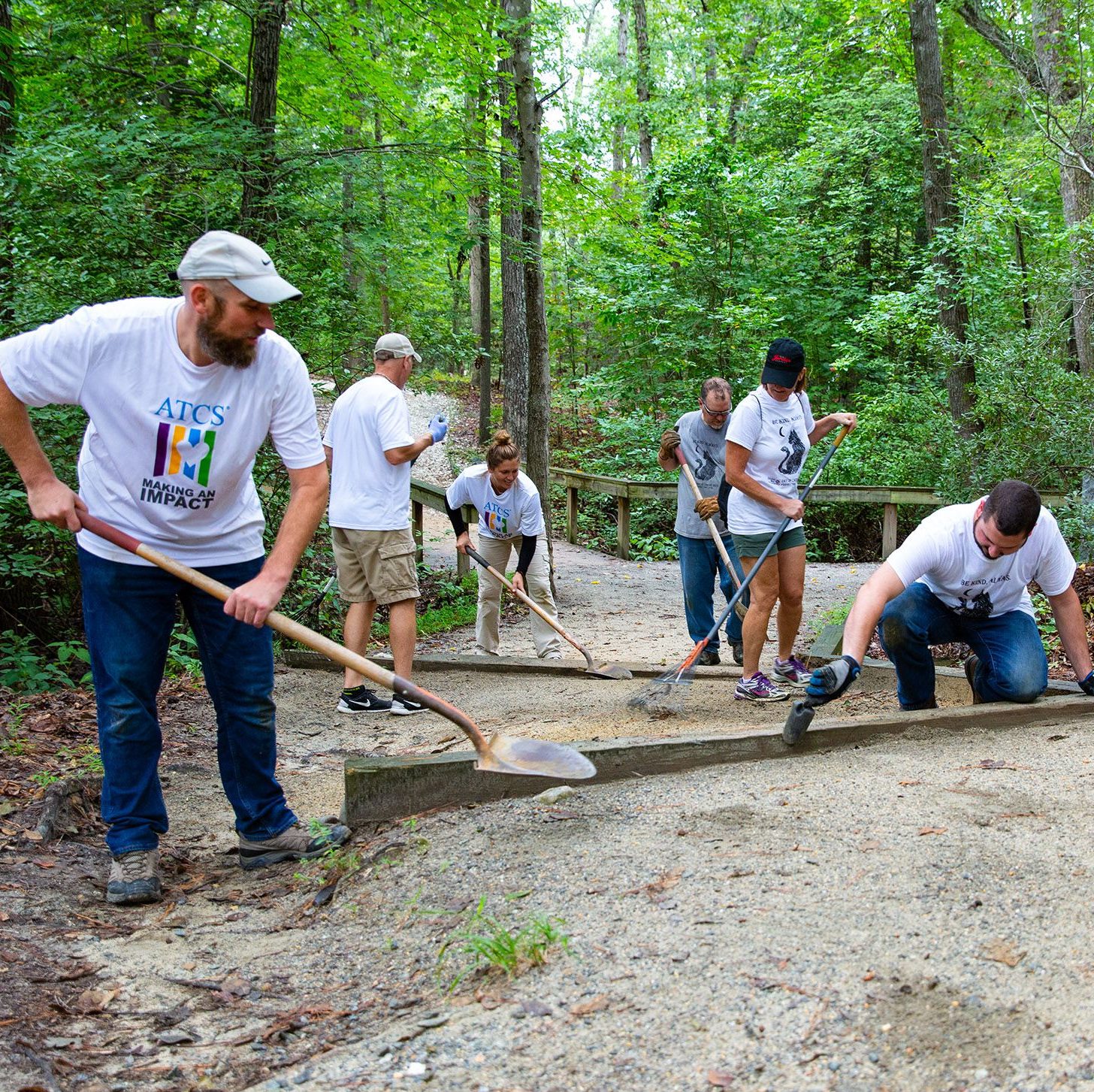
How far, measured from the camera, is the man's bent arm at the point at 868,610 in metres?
4.24

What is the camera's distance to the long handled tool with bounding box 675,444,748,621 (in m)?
6.92

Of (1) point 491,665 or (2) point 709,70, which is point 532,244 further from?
(2) point 709,70

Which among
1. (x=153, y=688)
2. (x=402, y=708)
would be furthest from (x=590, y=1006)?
(x=402, y=708)

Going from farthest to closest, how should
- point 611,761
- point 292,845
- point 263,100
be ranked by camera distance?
point 263,100
point 611,761
point 292,845

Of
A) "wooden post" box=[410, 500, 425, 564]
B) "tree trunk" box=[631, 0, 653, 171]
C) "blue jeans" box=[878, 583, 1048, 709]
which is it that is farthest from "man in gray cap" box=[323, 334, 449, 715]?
"tree trunk" box=[631, 0, 653, 171]

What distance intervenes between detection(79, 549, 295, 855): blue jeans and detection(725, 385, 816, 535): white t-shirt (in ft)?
10.00

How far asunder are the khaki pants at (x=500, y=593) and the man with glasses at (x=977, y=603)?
312cm

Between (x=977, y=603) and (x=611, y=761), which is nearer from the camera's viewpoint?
(x=611, y=761)

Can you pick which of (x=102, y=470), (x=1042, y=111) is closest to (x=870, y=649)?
(x=102, y=470)

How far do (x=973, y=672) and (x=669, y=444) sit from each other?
2.59 metres

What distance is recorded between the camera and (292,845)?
150 inches

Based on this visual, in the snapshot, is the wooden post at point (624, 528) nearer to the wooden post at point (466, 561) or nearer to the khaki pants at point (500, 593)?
the wooden post at point (466, 561)

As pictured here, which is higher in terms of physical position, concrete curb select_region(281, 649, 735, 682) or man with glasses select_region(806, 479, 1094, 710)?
man with glasses select_region(806, 479, 1094, 710)

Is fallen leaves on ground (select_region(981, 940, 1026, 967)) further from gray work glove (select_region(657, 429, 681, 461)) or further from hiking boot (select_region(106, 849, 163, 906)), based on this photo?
gray work glove (select_region(657, 429, 681, 461))
